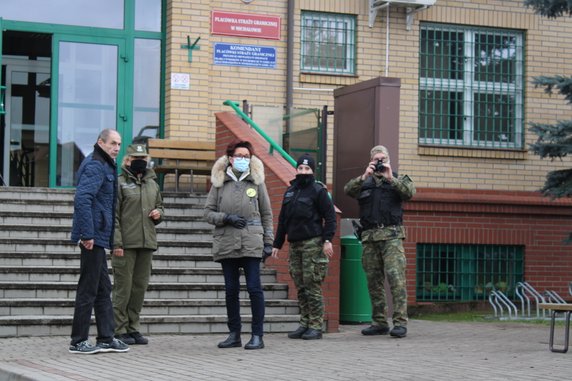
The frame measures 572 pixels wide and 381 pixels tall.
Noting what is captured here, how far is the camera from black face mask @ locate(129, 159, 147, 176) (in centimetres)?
1052

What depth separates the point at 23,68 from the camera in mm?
16219

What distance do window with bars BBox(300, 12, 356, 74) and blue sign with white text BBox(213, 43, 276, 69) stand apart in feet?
1.87

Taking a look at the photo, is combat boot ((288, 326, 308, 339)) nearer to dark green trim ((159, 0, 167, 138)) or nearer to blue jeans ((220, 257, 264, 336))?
blue jeans ((220, 257, 264, 336))

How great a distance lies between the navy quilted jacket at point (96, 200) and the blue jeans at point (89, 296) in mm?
133

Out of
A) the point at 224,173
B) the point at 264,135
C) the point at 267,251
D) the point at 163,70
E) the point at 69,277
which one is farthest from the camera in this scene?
the point at 163,70

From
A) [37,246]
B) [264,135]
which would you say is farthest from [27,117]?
[264,135]

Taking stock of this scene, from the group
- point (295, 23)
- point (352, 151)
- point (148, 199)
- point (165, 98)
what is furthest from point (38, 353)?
point (295, 23)

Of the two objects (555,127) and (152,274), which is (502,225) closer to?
(555,127)

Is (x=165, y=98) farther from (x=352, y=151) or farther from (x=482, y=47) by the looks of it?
(x=482, y=47)

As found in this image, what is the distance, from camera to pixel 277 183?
42.0 ft

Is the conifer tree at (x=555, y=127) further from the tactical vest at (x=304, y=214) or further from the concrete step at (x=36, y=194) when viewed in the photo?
the concrete step at (x=36, y=194)

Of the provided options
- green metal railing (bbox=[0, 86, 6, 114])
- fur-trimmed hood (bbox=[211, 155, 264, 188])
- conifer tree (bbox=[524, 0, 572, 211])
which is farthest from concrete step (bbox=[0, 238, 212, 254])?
conifer tree (bbox=[524, 0, 572, 211])

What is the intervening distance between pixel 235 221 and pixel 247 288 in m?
0.63

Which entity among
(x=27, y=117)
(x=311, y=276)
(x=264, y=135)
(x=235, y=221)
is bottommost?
(x=311, y=276)
